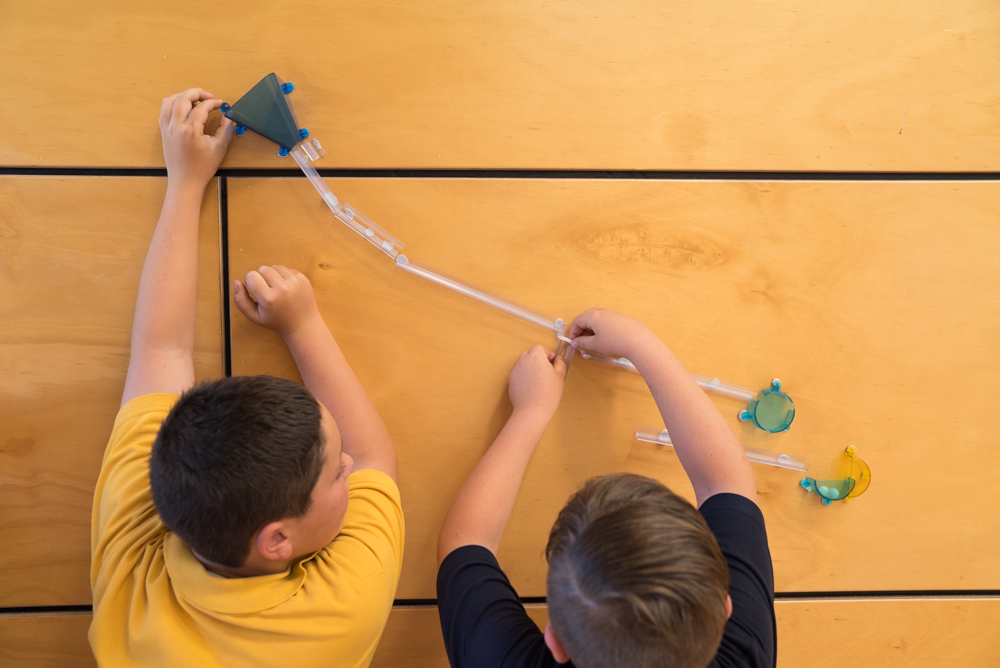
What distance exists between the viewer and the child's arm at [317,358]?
29.0 inches

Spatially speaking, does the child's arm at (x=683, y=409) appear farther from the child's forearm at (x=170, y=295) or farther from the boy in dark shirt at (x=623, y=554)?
the child's forearm at (x=170, y=295)

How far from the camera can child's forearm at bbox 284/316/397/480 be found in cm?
74

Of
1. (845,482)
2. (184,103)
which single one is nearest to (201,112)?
(184,103)

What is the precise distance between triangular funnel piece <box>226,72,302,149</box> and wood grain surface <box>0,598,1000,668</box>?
2.10ft

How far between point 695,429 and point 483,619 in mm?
320

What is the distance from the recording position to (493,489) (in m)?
Answer: 0.75

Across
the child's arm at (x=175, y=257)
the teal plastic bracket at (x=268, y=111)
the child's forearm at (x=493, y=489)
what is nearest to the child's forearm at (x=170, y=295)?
the child's arm at (x=175, y=257)

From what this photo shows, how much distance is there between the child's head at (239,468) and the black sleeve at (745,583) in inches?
16.6

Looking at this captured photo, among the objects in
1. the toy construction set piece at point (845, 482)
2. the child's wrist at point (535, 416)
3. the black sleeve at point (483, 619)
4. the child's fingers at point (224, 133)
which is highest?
the child's fingers at point (224, 133)

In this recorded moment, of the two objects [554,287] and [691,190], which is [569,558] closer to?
[554,287]

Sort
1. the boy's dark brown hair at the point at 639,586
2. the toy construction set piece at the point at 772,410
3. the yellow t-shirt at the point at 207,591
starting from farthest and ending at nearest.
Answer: the toy construction set piece at the point at 772,410 → the yellow t-shirt at the point at 207,591 → the boy's dark brown hair at the point at 639,586

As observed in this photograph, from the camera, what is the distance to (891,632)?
2.86 ft

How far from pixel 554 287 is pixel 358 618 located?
44 centimetres

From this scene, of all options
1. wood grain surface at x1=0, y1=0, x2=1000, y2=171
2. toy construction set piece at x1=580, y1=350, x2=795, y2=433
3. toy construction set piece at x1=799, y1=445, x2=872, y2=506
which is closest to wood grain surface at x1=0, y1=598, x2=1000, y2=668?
toy construction set piece at x1=799, y1=445, x2=872, y2=506
